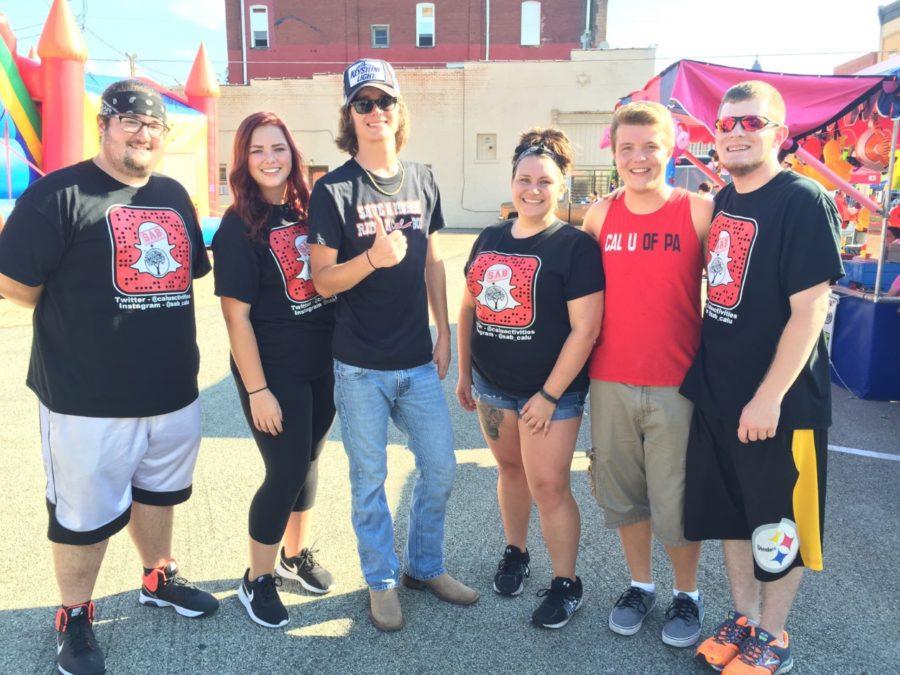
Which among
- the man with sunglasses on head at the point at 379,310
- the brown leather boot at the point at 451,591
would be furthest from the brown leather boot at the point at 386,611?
the brown leather boot at the point at 451,591

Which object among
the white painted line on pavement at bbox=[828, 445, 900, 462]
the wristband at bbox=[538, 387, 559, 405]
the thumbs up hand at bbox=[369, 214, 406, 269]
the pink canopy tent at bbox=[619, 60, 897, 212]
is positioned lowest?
the white painted line on pavement at bbox=[828, 445, 900, 462]

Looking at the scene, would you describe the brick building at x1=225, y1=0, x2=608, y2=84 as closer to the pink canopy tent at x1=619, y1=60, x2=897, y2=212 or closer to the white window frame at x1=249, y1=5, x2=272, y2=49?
the white window frame at x1=249, y1=5, x2=272, y2=49

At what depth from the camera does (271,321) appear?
2605mm

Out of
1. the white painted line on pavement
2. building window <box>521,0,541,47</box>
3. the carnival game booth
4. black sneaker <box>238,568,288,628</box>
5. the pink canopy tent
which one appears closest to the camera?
black sneaker <box>238,568,288,628</box>

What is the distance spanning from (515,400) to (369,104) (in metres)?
1.30

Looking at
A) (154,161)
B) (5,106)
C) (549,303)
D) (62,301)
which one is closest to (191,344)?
(62,301)

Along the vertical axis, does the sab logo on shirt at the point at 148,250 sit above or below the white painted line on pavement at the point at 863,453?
above

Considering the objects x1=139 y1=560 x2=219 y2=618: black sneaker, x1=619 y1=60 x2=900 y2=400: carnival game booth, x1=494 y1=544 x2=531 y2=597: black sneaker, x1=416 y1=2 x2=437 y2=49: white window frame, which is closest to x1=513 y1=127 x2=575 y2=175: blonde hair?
x1=494 y1=544 x2=531 y2=597: black sneaker

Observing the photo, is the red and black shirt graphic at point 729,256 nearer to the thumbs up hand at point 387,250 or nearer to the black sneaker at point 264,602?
the thumbs up hand at point 387,250

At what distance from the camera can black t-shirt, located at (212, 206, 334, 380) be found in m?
2.50

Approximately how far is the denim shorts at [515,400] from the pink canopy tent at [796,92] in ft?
14.0

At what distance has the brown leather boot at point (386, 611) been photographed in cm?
266

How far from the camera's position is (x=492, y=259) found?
8.75 feet

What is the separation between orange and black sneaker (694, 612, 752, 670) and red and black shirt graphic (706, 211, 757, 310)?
118 cm
